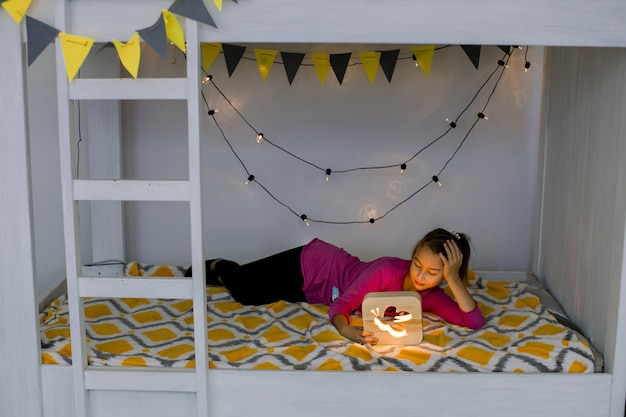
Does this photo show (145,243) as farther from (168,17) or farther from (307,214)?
(168,17)

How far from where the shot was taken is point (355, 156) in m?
2.93

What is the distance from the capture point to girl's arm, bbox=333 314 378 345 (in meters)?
2.18

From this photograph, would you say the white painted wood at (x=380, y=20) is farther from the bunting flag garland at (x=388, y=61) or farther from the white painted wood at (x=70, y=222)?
the bunting flag garland at (x=388, y=61)

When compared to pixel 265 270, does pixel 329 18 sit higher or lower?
higher

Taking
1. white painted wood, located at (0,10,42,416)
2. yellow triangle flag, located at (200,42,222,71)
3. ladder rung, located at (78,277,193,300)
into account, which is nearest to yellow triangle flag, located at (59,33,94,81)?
white painted wood, located at (0,10,42,416)

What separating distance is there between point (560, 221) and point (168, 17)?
4.94 feet

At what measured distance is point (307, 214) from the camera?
299 centimetres

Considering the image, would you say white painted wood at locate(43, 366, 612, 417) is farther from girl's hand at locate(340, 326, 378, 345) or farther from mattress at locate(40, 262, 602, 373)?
girl's hand at locate(340, 326, 378, 345)

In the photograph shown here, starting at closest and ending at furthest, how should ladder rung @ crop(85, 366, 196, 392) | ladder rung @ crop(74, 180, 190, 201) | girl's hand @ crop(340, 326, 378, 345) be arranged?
ladder rung @ crop(74, 180, 190, 201)
ladder rung @ crop(85, 366, 196, 392)
girl's hand @ crop(340, 326, 378, 345)

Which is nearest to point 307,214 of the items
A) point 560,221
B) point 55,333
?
point 560,221

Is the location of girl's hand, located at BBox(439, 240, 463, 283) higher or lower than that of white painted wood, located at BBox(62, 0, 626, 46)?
lower

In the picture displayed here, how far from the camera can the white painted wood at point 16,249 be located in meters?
1.83

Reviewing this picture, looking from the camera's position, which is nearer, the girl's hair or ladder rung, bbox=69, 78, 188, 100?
ladder rung, bbox=69, 78, 188, 100

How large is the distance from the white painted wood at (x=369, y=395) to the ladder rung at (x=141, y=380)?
30mm
